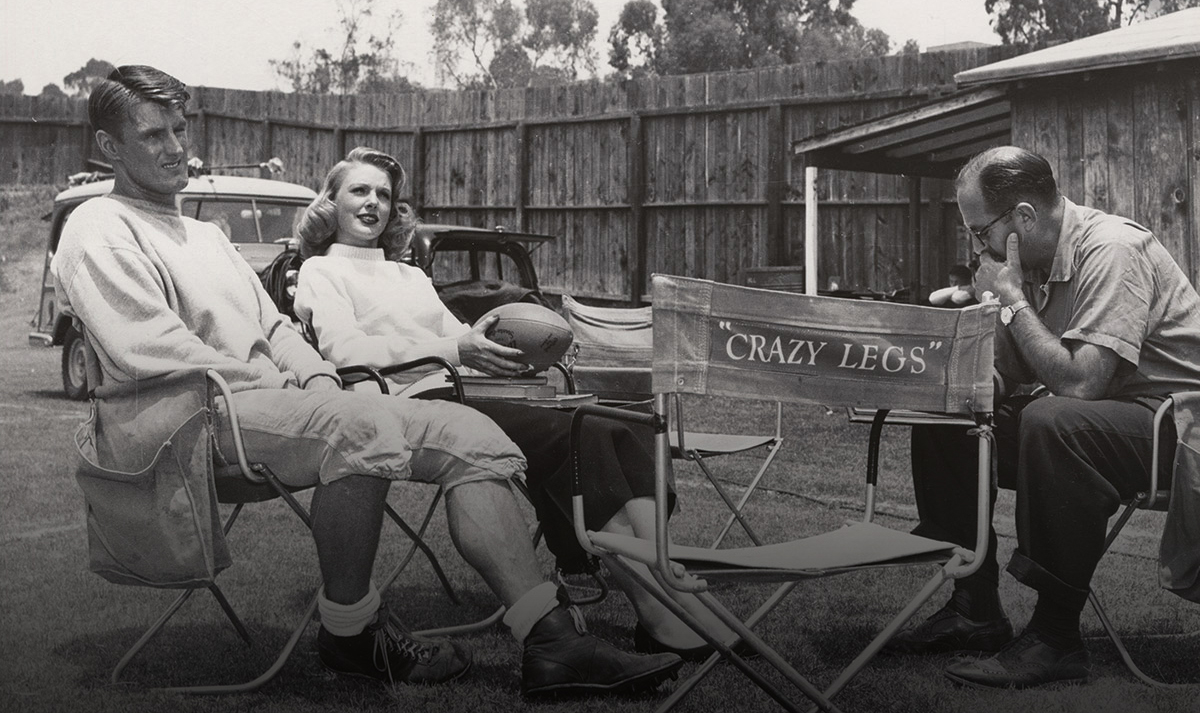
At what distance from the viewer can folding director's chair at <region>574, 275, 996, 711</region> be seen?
1.89 meters

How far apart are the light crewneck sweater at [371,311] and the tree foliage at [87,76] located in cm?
71

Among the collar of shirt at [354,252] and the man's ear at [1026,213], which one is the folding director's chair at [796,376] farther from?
the collar of shirt at [354,252]

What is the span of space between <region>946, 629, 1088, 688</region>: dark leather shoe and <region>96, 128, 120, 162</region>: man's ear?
6.61 feet

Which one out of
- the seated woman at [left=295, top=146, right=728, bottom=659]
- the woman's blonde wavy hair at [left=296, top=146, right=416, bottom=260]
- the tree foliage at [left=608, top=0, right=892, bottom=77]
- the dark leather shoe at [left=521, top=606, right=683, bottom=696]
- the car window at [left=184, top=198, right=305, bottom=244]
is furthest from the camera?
the car window at [left=184, top=198, right=305, bottom=244]

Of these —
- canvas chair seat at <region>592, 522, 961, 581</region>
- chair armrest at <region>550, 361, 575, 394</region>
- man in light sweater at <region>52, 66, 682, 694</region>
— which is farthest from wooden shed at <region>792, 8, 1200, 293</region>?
man in light sweater at <region>52, 66, 682, 694</region>

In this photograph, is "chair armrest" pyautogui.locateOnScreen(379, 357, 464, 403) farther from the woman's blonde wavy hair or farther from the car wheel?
the car wheel

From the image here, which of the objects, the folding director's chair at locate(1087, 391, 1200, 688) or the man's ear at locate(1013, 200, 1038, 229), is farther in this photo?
the man's ear at locate(1013, 200, 1038, 229)

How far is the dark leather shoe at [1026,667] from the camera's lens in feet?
7.93

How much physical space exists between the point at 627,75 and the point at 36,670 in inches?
84.9

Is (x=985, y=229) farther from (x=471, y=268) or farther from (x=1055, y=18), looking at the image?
(x=471, y=268)

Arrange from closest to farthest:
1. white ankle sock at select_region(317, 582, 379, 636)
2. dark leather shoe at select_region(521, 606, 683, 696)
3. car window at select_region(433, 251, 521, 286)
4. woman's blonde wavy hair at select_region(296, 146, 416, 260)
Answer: dark leather shoe at select_region(521, 606, 683, 696) → white ankle sock at select_region(317, 582, 379, 636) → woman's blonde wavy hair at select_region(296, 146, 416, 260) → car window at select_region(433, 251, 521, 286)

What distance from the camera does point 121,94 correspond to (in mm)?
2316

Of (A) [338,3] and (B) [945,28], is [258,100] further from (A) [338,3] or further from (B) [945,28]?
(B) [945,28]

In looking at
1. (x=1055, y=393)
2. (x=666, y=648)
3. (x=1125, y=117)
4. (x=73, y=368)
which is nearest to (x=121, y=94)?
(x=666, y=648)
